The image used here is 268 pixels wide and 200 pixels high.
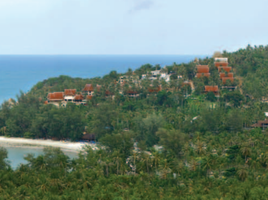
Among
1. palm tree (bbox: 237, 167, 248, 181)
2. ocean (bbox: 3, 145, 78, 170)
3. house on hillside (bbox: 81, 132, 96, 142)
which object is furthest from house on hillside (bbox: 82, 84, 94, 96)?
palm tree (bbox: 237, 167, 248, 181)

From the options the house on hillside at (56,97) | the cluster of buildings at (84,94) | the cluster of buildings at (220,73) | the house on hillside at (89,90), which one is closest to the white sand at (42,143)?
the cluster of buildings at (84,94)

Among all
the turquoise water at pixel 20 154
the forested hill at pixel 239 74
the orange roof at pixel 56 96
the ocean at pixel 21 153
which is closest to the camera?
the turquoise water at pixel 20 154

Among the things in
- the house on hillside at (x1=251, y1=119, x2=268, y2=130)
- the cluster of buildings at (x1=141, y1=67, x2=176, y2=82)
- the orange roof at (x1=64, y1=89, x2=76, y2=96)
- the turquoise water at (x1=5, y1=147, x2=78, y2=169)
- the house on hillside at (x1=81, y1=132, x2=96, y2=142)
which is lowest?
the turquoise water at (x1=5, y1=147, x2=78, y2=169)

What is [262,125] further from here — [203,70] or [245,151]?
[203,70]

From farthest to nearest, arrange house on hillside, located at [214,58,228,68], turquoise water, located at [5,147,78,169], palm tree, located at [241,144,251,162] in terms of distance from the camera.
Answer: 1. house on hillside, located at [214,58,228,68]
2. turquoise water, located at [5,147,78,169]
3. palm tree, located at [241,144,251,162]

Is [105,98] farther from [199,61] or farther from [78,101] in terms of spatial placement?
[199,61]

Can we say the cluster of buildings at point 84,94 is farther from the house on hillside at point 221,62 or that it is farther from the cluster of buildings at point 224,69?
the house on hillside at point 221,62

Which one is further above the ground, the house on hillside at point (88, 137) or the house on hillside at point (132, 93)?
the house on hillside at point (132, 93)

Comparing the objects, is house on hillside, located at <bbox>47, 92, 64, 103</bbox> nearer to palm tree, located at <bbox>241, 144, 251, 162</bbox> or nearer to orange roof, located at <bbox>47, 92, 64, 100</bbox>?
orange roof, located at <bbox>47, 92, 64, 100</bbox>
